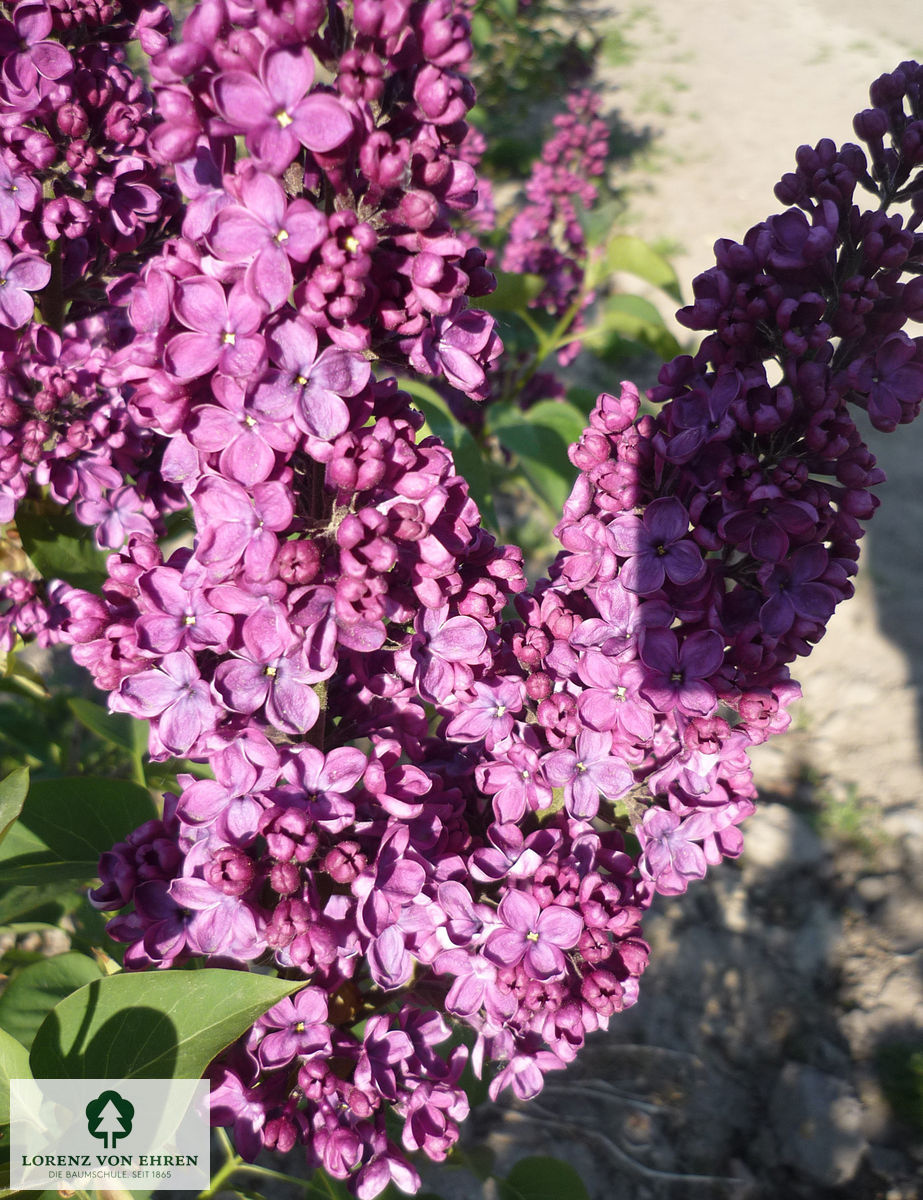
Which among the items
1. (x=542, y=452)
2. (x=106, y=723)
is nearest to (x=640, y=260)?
(x=542, y=452)

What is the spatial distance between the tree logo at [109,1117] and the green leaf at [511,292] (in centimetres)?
256

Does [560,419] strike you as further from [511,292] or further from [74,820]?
[74,820]

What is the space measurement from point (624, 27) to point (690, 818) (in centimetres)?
1340

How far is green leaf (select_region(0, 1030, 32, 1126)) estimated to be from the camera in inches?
46.1

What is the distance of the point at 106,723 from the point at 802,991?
2.41 metres

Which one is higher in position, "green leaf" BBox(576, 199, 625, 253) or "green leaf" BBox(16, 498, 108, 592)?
"green leaf" BBox(576, 199, 625, 253)

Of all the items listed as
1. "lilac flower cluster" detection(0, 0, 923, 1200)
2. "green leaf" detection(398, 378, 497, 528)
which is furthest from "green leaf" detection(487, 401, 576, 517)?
"lilac flower cluster" detection(0, 0, 923, 1200)

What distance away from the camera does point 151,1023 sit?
115 cm

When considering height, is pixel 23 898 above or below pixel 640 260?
below

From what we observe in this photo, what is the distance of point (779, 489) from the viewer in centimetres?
117

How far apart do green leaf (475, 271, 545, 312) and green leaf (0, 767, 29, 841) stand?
2356mm

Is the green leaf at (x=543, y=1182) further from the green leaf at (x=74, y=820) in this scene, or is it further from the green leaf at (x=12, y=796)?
the green leaf at (x=12, y=796)

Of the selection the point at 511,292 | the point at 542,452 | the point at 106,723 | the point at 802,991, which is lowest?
the point at 802,991

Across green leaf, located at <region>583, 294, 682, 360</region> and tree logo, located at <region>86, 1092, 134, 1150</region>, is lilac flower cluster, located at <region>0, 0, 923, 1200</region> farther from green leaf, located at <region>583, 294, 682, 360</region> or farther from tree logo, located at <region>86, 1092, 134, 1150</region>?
green leaf, located at <region>583, 294, 682, 360</region>
